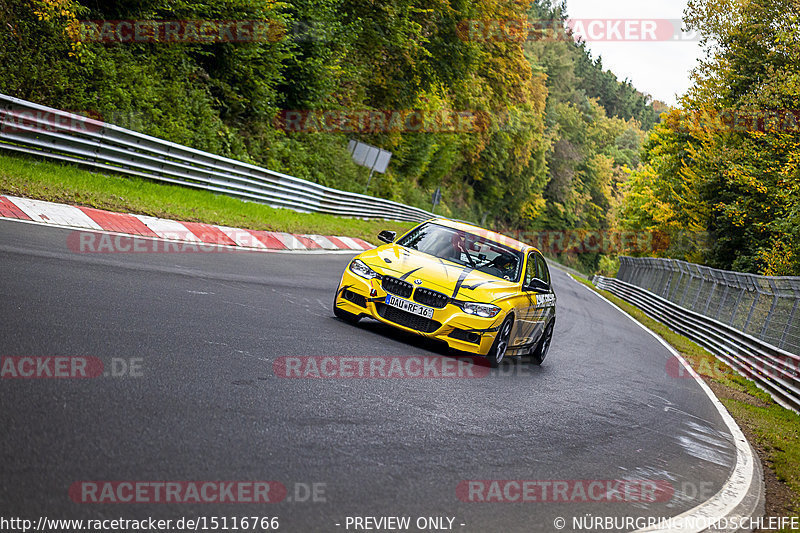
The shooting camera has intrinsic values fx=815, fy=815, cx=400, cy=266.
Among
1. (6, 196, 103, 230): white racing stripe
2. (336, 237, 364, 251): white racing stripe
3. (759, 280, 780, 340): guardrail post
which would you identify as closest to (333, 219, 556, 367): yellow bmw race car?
(6, 196, 103, 230): white racing stripe

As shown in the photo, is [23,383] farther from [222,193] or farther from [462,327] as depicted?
[222,193]

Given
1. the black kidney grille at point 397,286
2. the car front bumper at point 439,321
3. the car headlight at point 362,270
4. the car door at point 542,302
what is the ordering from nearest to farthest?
the car front bumper at point 439,321 < the black kidney grille at point 397,286 < the car headlight at point 362,270 < the car door at point 542,302

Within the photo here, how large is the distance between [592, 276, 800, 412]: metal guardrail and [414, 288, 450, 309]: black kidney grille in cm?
738

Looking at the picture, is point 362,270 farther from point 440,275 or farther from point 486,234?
point 486,234

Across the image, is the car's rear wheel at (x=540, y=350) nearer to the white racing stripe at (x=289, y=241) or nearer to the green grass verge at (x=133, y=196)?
the green grass verge at (x=133, y=196)

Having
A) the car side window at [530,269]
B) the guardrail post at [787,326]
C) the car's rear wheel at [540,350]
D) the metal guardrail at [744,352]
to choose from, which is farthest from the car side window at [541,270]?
the guardrail post at [787,326]

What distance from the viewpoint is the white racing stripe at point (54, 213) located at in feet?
36.9

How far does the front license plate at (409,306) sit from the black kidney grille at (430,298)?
57 millimetres

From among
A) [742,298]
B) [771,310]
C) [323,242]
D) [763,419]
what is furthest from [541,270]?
[742,298]

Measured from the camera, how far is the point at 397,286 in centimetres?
927

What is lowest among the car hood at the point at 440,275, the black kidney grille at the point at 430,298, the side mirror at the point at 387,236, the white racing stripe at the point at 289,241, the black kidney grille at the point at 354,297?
the white racing stripe at the point at 289,241

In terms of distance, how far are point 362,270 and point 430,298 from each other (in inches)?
36.7

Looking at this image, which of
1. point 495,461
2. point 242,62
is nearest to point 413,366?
point 495,461

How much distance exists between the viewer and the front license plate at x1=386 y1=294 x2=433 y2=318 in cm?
914
